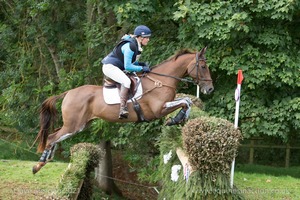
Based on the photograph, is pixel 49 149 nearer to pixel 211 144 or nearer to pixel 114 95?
pixel 114 95

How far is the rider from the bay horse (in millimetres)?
201

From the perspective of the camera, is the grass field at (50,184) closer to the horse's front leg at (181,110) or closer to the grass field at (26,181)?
the grass field at (26,181)

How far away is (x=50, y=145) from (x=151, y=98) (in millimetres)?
1660

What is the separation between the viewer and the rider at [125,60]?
597cm

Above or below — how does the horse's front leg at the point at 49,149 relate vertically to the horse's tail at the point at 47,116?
below

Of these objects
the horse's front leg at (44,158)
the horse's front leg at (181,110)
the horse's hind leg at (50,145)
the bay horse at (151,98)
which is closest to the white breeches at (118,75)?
the bay horse at (151,98)

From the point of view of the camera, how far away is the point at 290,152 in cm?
1467

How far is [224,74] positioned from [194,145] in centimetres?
594

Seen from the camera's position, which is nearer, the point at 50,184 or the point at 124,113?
the point at 124,113

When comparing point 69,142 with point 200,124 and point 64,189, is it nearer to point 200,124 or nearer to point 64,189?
point 64,189

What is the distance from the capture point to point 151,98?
20.9 feet

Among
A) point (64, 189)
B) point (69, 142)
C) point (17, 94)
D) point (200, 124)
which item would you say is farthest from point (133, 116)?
point (17, 94)

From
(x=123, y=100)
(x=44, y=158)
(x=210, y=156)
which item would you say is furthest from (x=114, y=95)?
(x=210, y=156)

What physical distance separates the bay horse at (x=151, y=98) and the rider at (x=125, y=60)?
20 cm
